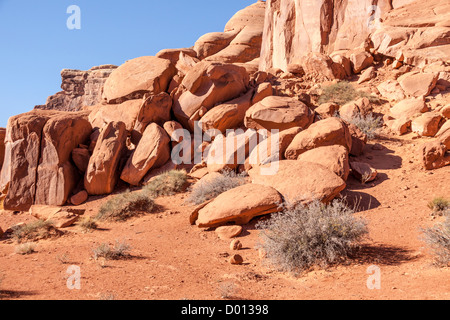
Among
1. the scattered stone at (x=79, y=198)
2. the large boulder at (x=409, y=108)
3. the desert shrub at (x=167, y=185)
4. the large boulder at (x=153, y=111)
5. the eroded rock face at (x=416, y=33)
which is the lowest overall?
the scattered stone at (x=79, y=198)

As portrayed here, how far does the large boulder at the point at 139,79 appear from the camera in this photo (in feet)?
46.3

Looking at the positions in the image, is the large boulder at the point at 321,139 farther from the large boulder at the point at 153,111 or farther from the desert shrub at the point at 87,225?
the desert shrub at the point at 87,225

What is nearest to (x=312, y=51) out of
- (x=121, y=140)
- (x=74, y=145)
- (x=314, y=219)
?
(x=121, y=140)

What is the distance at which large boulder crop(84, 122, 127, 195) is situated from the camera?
11.5m

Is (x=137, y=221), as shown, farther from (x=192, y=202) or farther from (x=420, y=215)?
(x=420, y=215)

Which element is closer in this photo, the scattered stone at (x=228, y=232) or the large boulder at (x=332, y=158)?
the scattered stone at (x=228, y=232)

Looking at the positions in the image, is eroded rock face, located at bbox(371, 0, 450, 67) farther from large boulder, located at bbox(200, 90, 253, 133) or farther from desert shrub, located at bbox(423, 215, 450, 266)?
desert shrub, located at bbox(423, 215, 450, 266)

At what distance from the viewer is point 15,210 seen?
37.0ft

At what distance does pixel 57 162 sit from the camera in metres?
11.7

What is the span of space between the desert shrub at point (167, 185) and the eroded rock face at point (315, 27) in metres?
11.5

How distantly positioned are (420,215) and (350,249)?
8.88 feet

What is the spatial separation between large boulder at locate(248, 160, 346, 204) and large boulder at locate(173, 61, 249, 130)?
16.4ft

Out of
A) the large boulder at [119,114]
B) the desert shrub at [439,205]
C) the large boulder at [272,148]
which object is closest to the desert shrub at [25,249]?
the large boulder at [272,148]

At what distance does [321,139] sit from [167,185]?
498cm
